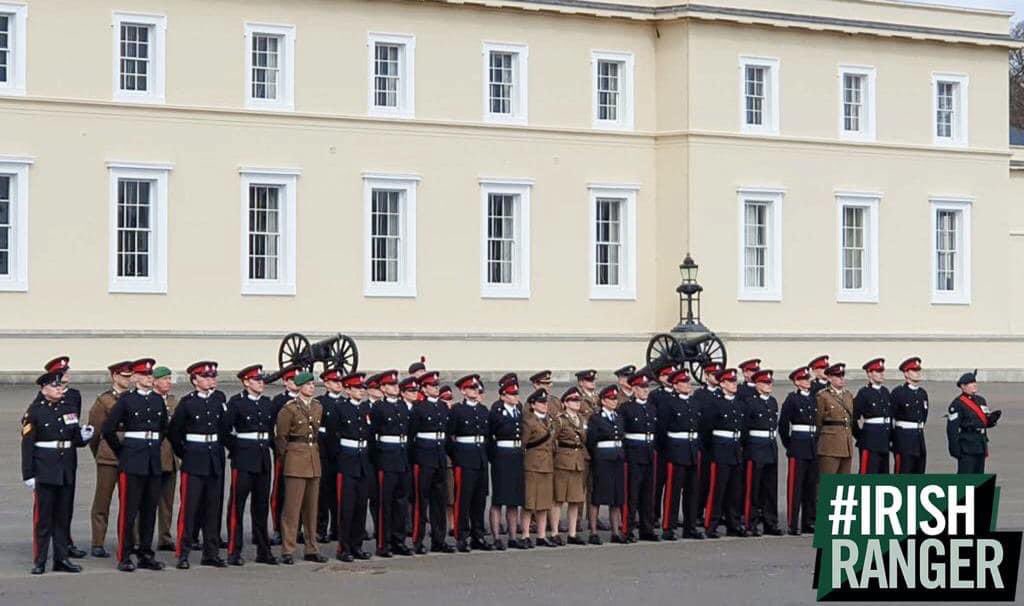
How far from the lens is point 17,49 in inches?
1532

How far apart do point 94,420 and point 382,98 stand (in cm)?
2399

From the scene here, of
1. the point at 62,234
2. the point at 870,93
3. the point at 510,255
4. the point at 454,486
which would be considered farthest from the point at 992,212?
the point at 454,486

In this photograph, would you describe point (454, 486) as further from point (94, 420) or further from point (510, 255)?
point (510, 255)

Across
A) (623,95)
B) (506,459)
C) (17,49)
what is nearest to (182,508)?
(506,459)

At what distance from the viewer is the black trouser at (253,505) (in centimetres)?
1914

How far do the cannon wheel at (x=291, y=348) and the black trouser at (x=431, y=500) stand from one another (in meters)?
18.5

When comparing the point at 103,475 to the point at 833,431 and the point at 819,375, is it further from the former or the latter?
the point at 819,375

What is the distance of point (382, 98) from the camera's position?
43.3 metres

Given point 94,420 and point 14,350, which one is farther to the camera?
point 14,350

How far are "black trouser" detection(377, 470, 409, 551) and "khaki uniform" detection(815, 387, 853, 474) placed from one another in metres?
4.44

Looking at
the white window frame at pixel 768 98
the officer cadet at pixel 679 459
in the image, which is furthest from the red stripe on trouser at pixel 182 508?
the white window frame at pixel 768 98

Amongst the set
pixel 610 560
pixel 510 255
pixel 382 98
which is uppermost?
pixel 382 98

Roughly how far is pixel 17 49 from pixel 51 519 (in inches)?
859

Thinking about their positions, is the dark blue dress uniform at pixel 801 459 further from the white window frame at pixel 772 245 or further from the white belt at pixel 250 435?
the white window frame at pixel 772 245
